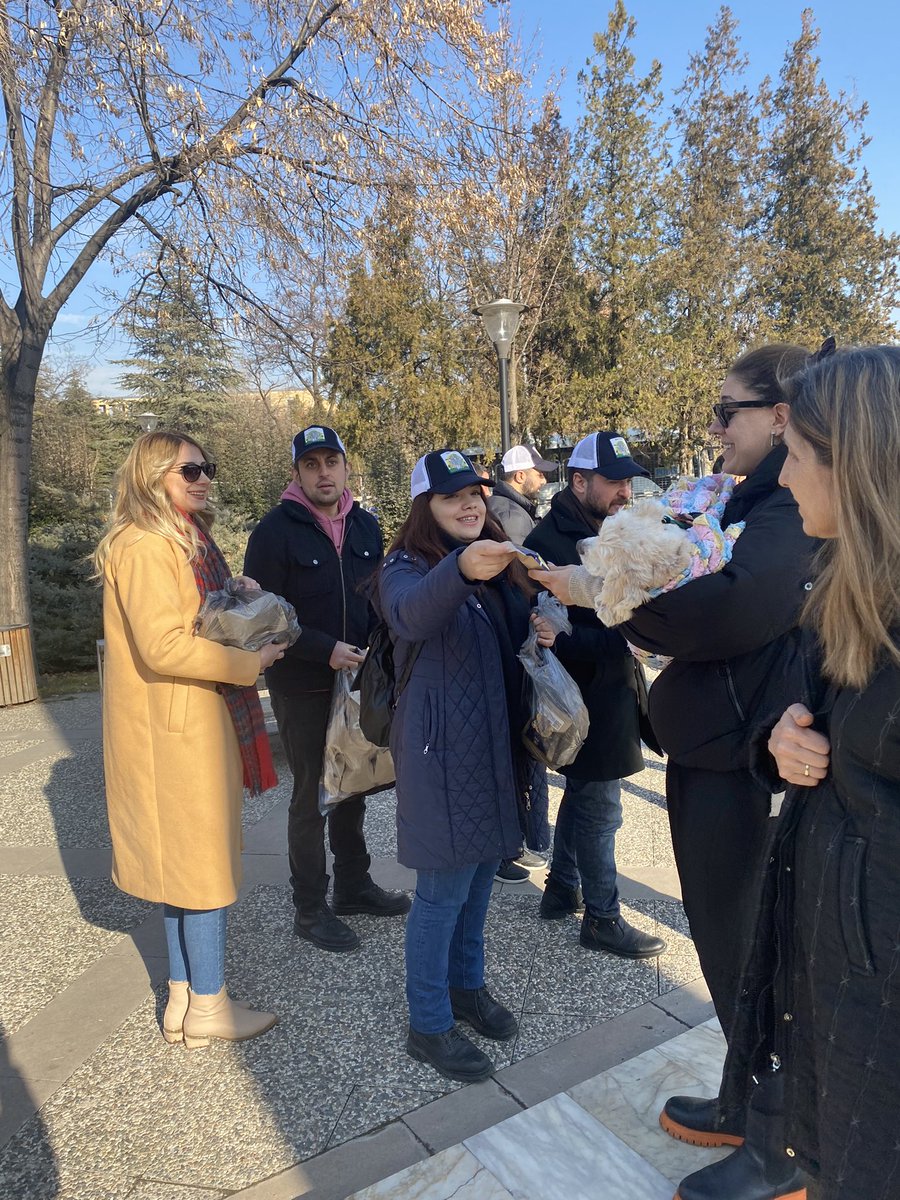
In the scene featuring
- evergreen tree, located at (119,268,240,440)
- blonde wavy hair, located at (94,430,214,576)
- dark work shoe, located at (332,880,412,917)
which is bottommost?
dark work shoe, located at (332,880,412,917)

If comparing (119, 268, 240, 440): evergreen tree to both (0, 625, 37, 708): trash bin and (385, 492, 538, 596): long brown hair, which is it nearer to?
(0, 625, 37, 708): trash bin

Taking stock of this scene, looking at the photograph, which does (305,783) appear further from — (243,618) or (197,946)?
(243,618)

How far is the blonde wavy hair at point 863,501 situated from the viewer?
4.18 ft

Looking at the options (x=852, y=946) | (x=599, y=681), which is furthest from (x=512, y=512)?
(x=852, y=946)

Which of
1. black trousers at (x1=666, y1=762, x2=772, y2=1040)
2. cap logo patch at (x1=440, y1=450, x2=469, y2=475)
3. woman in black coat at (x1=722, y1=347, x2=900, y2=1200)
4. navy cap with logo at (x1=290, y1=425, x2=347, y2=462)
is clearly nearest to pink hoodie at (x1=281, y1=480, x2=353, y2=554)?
navy cap with logo at (x1=290, y1=425, x2=347, y2=462)

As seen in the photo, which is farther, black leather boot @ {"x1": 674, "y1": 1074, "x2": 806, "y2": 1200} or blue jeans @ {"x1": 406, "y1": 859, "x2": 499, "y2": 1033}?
blue jeans @ {"x1": 406, "y1": 859, "x2": 499, "y2": 1033}

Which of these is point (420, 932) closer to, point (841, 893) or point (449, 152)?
point (841, 893)

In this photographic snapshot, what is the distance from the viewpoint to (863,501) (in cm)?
129

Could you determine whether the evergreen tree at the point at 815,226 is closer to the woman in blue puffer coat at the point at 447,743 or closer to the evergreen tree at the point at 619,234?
the evergreen tree at the point at 619,234

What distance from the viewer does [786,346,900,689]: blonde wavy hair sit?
4.18ft

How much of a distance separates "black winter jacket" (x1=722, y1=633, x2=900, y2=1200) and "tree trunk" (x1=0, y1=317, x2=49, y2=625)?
9582mm

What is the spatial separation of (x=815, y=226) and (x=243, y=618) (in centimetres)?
2706

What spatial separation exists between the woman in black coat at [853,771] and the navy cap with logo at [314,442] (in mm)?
2268

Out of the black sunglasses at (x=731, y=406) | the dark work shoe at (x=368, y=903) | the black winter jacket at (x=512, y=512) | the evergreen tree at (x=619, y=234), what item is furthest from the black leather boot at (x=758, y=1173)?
the evergreen tree at (x=619, y=234)
